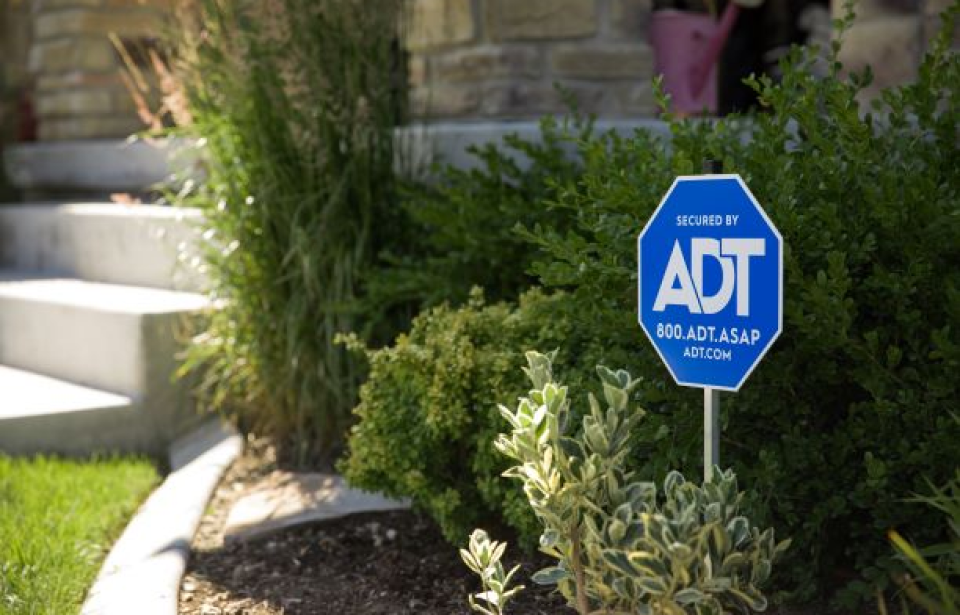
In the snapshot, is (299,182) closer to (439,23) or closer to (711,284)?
(439,23)

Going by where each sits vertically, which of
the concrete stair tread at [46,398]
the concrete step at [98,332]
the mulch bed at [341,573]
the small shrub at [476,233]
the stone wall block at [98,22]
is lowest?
the mulch bed at [341,573]

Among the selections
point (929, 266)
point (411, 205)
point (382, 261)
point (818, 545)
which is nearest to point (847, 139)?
point (929, 266)

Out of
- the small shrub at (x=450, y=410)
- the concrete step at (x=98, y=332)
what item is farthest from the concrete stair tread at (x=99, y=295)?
the small shrub at (x=450, y=410)

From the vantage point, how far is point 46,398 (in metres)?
4.68

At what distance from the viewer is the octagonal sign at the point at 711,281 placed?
2.01 meters

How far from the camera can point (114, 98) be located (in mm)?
7934

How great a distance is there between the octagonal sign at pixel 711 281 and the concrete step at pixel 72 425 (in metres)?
2.91

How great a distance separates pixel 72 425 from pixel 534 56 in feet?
7.73

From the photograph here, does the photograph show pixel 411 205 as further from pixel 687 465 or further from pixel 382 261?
pixel 687 465

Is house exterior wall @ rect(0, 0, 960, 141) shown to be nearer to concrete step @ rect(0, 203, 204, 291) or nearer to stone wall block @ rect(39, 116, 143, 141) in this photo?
concrete step @ rect(0, 203, 204, 291)

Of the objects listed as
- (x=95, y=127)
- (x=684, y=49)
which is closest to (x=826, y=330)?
(x=684, y=49)

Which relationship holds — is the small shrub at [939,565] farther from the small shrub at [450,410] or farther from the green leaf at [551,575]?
the small shrub at [450,410]

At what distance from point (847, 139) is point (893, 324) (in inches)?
16.6

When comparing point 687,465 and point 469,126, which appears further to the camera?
point 469,126
